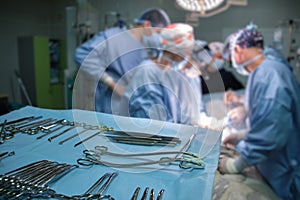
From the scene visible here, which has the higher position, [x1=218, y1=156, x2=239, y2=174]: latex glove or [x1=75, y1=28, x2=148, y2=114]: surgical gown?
[x1=75, y1=28, x2=148, y2=114]: surgical gown

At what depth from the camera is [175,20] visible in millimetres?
2775

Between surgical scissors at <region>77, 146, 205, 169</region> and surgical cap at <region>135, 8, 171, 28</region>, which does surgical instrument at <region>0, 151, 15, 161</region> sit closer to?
surgical scissors at <region>77, 146, 205, 169</region>

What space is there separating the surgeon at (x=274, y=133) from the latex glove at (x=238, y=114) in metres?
0.36

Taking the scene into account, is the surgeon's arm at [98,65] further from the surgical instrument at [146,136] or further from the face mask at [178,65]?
the surgical instrument at [146,136]

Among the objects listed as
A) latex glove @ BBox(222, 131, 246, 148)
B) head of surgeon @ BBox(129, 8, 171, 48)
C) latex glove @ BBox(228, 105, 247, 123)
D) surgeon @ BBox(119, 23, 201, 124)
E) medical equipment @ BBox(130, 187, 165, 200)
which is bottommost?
latex glove @ BBox(222, 131, 246, 148)

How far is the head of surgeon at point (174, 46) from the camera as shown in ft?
4.64

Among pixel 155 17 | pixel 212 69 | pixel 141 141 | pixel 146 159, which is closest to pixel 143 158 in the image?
pixel 146 159

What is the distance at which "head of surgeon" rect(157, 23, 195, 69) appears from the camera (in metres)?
1.42

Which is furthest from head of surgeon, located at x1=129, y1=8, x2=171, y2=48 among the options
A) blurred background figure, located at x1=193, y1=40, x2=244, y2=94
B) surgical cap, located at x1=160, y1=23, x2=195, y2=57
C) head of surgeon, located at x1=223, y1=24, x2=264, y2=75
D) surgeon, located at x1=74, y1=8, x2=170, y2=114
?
head of surgeon, located at x1=223, y1=24, x2=264, y2=75

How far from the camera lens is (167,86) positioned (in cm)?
138

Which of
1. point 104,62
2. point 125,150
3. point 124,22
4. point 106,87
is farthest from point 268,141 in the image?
point 124,22

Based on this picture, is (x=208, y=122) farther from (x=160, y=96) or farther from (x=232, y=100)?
(x=232, y=100)

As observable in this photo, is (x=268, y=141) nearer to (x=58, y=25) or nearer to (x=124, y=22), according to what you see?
(x=124, y=22)

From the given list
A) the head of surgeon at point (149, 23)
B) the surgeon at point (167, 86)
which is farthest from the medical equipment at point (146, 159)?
the head of surgeon at point (149, 23)
